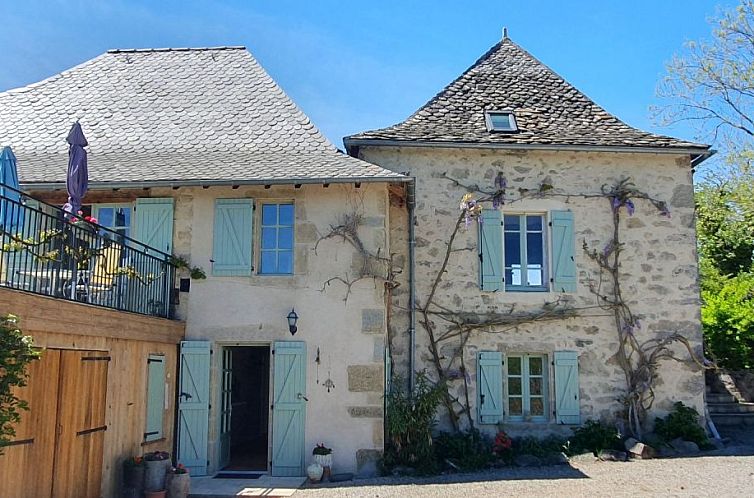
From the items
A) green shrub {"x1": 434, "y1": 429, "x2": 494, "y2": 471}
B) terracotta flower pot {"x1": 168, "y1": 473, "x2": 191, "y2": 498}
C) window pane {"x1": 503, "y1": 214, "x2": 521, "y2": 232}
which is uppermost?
window pane {"x1": 503, "y1": 214, "x2": 521, "y2": 232}

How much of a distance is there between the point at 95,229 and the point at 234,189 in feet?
7.68

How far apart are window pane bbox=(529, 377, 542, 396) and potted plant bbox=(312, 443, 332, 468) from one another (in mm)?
3333

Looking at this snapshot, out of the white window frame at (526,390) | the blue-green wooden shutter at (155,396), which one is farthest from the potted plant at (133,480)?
the white window frame at (526,390)

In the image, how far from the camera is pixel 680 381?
10.7 meters

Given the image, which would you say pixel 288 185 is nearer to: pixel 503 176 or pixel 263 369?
pixel 503 176

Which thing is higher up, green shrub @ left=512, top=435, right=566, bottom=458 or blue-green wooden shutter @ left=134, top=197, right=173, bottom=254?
blue-green wooden shutter @ left=134, top=197, right=173, bottom=254

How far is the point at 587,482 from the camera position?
8.35 m

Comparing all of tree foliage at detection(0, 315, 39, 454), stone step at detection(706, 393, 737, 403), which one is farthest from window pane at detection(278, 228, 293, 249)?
stone step at detection(706, 393, 737, 403)

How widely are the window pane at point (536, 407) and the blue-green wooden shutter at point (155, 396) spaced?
17.2 ft

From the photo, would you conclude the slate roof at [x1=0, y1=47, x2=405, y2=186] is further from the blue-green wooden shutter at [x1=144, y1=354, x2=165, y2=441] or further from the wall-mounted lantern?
the blue-green wooden shutter at [x1=144, y1=354, x2=165, y2=441]

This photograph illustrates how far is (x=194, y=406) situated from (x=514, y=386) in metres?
4.64

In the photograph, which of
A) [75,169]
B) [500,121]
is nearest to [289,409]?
[75,169]

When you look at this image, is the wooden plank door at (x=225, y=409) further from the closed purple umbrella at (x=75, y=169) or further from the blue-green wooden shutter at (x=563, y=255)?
the blue-green wooden shutter at (x=563, y=255)

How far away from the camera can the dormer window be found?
447 inches
